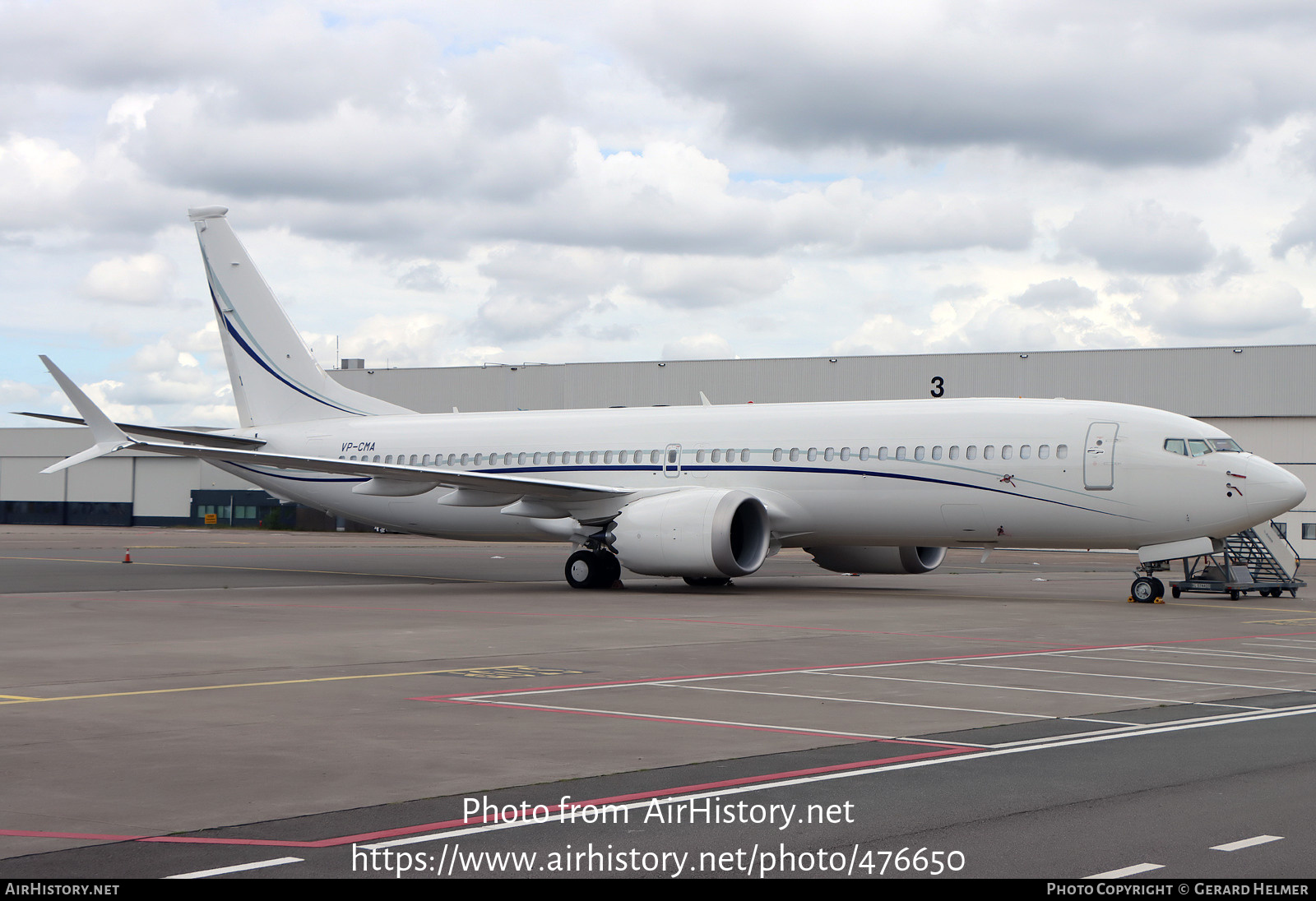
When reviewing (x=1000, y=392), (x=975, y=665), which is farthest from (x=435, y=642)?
(x=1000, y=392)

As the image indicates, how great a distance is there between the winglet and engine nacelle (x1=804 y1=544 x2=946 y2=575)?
1479cm

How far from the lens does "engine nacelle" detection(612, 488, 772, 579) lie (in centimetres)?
2591

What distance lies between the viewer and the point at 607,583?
1108 inches

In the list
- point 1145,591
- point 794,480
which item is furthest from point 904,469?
point 1145,591

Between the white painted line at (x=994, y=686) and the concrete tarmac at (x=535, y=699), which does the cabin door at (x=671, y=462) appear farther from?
the white painted line at (x=994, y=686)

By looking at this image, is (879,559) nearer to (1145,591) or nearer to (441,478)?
(1145,591)

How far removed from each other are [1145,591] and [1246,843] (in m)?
19.3

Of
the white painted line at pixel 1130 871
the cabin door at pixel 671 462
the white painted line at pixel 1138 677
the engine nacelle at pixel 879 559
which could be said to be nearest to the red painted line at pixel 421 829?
the white painted line at pixel 1130 871

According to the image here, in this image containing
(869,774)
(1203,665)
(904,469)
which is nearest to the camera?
(869,774)

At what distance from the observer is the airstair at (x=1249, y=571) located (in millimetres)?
27188

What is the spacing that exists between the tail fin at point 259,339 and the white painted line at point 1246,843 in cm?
3011

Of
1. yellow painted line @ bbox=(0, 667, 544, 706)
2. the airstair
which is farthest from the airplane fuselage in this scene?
yellow painted line @ bbox=(0, 667, 544, 706)

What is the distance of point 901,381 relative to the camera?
6084cm

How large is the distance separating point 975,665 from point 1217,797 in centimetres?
699
